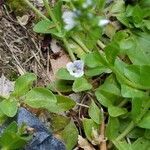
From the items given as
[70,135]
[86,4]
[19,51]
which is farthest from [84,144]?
[86,4]

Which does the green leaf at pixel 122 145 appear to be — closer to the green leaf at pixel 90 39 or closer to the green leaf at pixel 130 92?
the green leaf at pixel 130 92

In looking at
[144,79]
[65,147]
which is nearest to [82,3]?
[144,79]

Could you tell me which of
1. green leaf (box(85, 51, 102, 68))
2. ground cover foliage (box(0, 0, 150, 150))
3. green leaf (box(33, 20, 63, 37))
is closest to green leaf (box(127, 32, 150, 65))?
ground cover foliage (box(0, 0, 150, 150))

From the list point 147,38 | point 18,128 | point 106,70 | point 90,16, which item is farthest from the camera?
point 147,38

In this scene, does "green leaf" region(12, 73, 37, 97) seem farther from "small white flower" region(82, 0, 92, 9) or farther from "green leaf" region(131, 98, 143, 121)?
"small white flower" region(82, 0, 92, 9)

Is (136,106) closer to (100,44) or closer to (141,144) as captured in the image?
(141,144)

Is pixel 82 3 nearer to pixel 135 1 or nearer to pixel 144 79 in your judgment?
pixel 144 79
